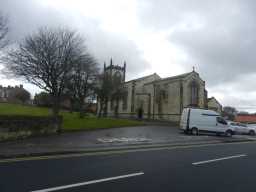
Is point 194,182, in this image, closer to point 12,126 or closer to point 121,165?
point 121,165

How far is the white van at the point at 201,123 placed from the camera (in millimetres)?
32219

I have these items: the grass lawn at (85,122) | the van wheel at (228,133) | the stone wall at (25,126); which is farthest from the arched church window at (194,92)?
the stone wall at (25,126)

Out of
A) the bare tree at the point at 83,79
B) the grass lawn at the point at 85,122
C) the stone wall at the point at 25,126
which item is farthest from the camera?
the bare tree at the point at 83,79

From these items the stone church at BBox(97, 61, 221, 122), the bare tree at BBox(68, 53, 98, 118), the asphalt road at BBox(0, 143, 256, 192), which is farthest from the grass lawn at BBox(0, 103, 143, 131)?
the asphalt road at BBox(0, 143, 256, 192)

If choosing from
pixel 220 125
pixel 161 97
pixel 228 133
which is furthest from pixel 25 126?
pixel 161 97

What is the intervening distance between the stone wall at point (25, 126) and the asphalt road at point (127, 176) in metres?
9.42

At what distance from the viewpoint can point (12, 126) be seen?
1947 cm

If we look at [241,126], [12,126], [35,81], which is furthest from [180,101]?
[12,126]

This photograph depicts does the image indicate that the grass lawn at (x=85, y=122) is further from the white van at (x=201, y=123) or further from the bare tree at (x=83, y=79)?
the white van at (x=201, y=123)

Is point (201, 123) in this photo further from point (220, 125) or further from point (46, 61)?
point (46, 61)

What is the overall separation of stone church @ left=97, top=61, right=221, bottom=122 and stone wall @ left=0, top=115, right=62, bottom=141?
36920 mm

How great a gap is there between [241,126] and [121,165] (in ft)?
120

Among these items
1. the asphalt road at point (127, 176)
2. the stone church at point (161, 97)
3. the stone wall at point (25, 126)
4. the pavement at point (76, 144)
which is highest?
the stone church at point (161, 97)

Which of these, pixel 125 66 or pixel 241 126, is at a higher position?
pixel 125 66
